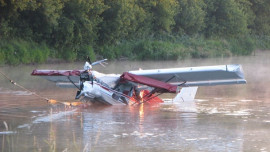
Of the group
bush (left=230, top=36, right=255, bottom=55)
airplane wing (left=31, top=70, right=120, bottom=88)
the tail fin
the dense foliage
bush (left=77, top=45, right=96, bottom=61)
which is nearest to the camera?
airplane wing (left=31, top=70, right=120, bottom=88)

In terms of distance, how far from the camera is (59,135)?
13492mm

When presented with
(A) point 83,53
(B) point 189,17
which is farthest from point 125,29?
(B) point 189,17

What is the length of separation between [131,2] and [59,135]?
38166 millimetres

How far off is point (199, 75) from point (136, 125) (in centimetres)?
479

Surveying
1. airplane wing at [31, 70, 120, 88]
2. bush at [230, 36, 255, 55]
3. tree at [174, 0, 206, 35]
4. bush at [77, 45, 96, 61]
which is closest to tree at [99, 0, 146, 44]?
bush at [77, 45, 96, 61]

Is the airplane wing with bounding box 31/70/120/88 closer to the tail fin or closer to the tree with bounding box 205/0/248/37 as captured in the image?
the tail fin

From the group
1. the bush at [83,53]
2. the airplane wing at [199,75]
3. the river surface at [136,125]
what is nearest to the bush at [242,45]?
the bush at [83,53]

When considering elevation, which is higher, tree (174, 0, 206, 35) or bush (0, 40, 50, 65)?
tree (174, 0, 206, 35)

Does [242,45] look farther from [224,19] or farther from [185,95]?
[185,95]

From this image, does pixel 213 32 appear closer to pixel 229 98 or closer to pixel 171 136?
pixel 229 98

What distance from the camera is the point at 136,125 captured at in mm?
15281

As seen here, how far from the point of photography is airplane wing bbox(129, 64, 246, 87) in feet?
62.1

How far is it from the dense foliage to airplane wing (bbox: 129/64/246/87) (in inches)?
726

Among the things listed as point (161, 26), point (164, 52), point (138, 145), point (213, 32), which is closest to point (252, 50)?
point (213, 32)
